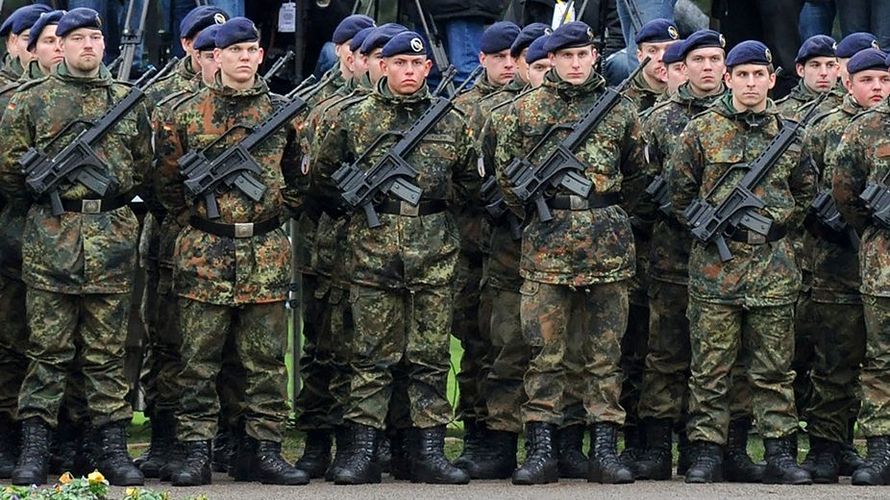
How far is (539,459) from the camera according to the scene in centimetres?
1245

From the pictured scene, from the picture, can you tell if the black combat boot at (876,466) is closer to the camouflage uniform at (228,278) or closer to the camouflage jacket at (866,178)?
the camouflage jacket at (866,178)

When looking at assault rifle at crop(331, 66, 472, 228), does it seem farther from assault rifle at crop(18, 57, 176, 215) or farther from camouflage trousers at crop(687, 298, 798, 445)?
camouflage trousers at crop(687, 298, 798, 445)

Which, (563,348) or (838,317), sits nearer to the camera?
(563,348)

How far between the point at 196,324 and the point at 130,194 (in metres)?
0.77

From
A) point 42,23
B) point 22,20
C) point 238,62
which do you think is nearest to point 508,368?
point 238,62

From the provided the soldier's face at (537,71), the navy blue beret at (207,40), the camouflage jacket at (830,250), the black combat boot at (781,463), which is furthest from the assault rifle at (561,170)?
the navy blue beret at (207,40)

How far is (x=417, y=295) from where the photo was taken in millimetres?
12508

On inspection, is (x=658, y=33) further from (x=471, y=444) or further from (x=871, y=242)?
(x=471, y=444)

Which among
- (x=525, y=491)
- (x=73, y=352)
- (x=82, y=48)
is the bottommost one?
(x=525, y=491)

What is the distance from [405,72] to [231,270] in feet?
4.67

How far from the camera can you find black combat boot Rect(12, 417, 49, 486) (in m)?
12.1

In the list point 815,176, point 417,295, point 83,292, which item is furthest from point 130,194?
point 815,176

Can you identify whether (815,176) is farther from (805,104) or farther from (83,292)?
(83,292)

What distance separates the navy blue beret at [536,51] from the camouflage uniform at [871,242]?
1740 mm
